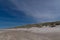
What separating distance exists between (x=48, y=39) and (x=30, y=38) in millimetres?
1505

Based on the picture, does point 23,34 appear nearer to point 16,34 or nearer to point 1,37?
point 16,34

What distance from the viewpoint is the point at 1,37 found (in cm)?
1021

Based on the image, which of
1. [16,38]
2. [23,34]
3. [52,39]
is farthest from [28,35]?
[52,39]

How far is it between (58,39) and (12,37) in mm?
3728

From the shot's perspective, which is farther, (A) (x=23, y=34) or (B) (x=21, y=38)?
(A) (x=23, y=34)

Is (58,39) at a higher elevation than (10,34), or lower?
lower

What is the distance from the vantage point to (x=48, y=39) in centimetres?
1055

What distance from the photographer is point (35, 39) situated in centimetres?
1012

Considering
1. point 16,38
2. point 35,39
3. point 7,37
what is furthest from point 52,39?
point 7,37

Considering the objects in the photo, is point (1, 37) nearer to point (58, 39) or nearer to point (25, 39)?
point (25, 39)

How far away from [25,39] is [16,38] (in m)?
0.68

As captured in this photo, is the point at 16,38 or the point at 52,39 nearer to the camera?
the point at 16,38

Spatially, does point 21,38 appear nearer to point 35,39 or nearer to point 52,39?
point 35,39

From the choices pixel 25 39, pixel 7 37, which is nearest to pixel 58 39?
pixel 25 39
